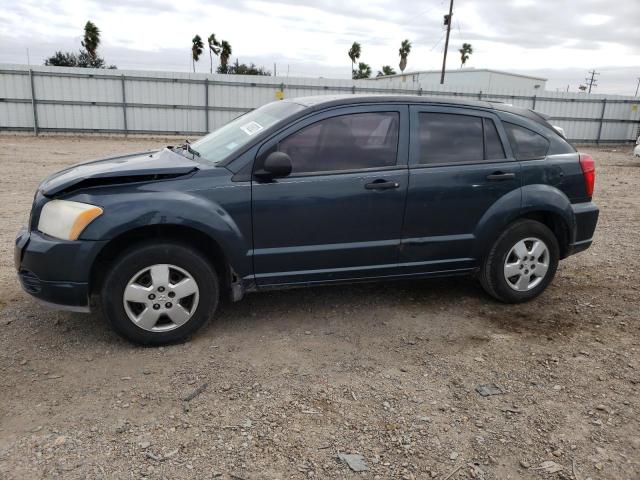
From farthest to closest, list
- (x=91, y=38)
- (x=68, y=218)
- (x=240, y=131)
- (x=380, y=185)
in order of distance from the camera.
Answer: (x=91, y=38) → (x=240, y=131) → (x=380, y=185) → (x=68, y=218)

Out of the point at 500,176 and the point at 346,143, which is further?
the point at 500,176

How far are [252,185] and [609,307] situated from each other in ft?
10.8

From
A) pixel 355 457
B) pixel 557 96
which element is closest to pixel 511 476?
pixel 355 457

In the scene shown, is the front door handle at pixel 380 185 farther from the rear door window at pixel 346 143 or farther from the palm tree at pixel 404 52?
the palm tree at pixel 404 52

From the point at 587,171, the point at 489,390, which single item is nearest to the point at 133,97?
the point at 587,171

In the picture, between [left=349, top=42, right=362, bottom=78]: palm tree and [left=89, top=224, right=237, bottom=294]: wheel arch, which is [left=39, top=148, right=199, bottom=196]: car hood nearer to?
[left=89, top=224, right=237, bottom=294]: wheel arch

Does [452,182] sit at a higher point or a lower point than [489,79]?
lower

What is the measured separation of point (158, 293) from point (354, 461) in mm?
1715

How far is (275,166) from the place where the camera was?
11.8 feet

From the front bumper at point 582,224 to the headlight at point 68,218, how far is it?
381cm

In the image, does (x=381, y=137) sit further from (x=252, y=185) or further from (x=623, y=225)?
(x=623, y=225)

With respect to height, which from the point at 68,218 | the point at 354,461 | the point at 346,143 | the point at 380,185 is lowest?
the point at 354,461

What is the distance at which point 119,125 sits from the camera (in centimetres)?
1978

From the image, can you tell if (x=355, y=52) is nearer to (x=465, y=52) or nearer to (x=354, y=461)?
(x=465, y=52)
